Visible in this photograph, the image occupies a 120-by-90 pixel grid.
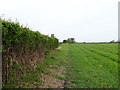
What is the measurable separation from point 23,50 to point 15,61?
0.97 m

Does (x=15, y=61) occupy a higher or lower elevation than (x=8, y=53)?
lower

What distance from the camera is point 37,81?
5.23m

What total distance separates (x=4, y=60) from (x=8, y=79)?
2.53 feet

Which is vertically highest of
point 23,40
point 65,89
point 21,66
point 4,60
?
point 23,40

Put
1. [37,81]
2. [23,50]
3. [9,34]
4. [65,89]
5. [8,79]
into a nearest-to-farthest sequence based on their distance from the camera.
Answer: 1. [9,34]
2. [8,79]
3. [65,89]
4. [37,81]
5. [23,50]

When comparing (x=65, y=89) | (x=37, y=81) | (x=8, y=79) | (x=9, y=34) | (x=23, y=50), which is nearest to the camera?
(x=9, y=34)

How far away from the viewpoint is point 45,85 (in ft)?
16.7

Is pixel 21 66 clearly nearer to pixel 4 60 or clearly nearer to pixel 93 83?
pixel 4 60

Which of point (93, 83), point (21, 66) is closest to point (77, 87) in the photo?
point (93, 83)

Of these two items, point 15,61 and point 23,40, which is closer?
point 15,61

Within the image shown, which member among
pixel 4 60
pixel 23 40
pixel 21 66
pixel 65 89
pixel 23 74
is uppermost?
pixel 23 40

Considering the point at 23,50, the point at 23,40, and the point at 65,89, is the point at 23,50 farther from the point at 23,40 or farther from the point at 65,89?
the point at 65,89

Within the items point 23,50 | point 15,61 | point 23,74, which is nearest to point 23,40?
point 23,50

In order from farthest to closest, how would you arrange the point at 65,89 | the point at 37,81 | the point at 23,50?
the point at 23,50 → the point at 37,81 → the point at 65,89
